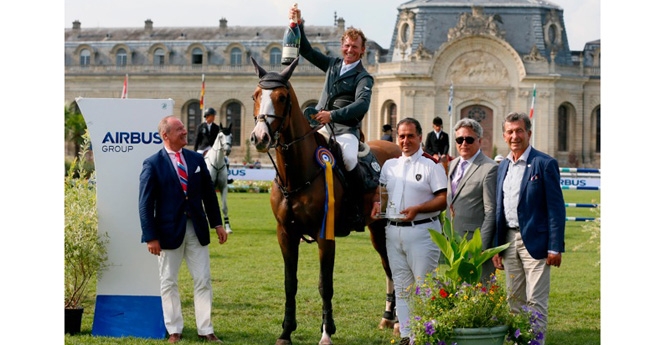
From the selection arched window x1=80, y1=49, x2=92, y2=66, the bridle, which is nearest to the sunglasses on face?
the bridle

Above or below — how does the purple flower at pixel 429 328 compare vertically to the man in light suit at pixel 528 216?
below

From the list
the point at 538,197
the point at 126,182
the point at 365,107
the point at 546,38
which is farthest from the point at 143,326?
the point at 546,38

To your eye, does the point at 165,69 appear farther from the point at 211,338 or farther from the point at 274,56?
the point at 211,338

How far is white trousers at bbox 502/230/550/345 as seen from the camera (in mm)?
8812

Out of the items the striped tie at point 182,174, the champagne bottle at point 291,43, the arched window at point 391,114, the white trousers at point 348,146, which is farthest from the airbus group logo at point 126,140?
the arched window at point 391,114

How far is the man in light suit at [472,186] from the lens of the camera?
366 inches

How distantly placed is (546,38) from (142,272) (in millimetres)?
60222

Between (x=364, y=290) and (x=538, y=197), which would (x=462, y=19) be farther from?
(x=538, y=197)

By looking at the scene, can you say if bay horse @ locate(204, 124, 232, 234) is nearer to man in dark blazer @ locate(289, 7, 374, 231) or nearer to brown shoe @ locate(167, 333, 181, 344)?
man in dark blazer @ locate(289, 7, 374, 231)

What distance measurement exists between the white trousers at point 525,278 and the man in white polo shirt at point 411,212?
64 centimetres

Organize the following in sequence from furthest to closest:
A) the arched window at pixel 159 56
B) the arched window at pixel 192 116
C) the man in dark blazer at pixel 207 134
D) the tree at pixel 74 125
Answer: the arched window at pixel 159 56, the arched window at pixel 192 116, the tree at pixel 74 125, the man in dark blazer at pixel 207 134

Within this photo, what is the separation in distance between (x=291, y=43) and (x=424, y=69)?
184ft

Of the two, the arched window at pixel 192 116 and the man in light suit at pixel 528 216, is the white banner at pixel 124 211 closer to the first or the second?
the man in light suit at pixel 528 216

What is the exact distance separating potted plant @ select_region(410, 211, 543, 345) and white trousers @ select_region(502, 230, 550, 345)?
348mm
